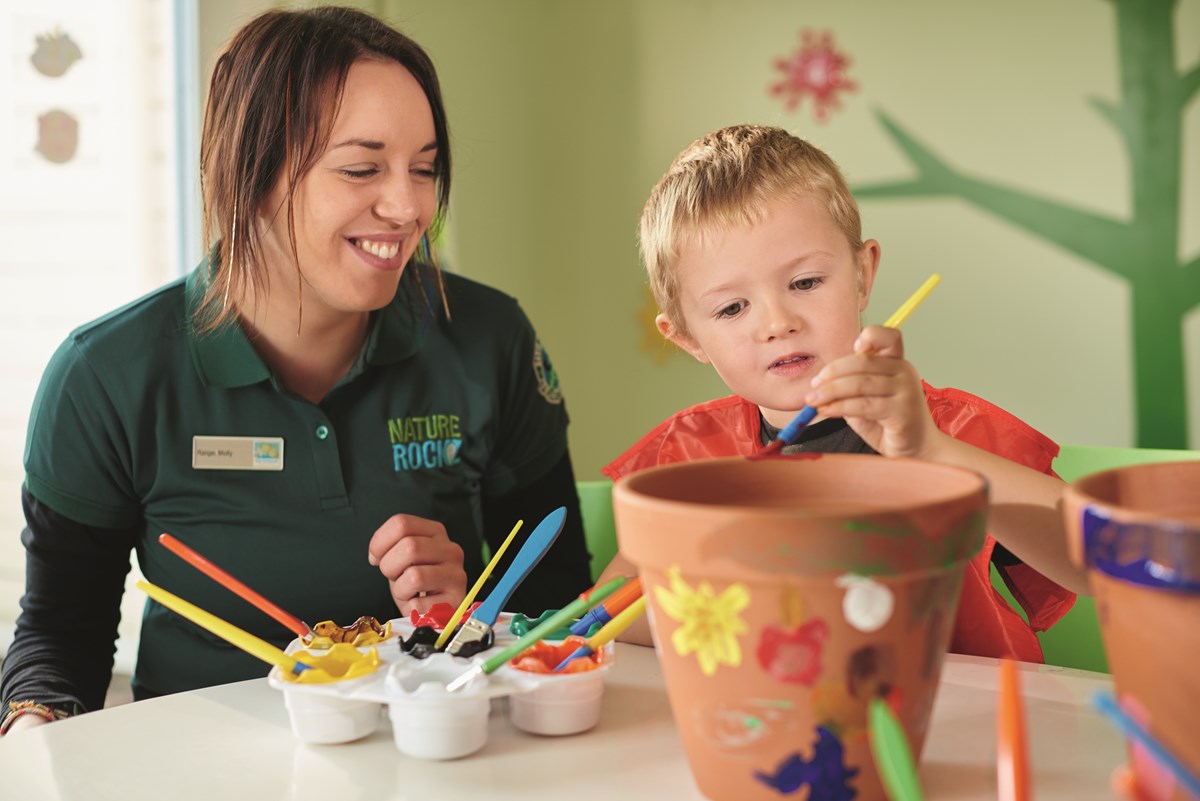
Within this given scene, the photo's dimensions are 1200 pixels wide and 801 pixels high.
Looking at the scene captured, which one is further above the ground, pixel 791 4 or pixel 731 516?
pixel 791 4

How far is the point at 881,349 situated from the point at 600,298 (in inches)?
99.4

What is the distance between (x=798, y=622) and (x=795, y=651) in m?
0.01

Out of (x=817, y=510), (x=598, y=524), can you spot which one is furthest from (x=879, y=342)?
(x=598, y=524)

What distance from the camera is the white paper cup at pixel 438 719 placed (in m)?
0.62

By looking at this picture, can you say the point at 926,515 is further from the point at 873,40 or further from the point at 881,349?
the point at 873,40

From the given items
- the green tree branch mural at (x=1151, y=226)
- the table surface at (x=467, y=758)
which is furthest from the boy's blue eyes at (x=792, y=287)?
the green tree branch mural at (x=1151, y=226)

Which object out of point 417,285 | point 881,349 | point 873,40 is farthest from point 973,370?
point 881,349

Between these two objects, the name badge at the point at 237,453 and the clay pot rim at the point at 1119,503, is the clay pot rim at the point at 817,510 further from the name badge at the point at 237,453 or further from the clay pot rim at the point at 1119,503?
the name badge at the point at 237,453

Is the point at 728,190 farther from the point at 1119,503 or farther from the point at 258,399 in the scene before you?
the point at 1119,503

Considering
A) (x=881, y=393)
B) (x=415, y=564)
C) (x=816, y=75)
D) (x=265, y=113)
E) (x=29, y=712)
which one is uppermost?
(x=816, y=75)

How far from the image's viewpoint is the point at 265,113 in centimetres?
116

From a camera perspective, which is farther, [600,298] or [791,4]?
[600,298]

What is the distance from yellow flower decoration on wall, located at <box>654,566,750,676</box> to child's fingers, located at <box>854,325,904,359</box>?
0.29 m

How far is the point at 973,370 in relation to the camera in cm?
285
